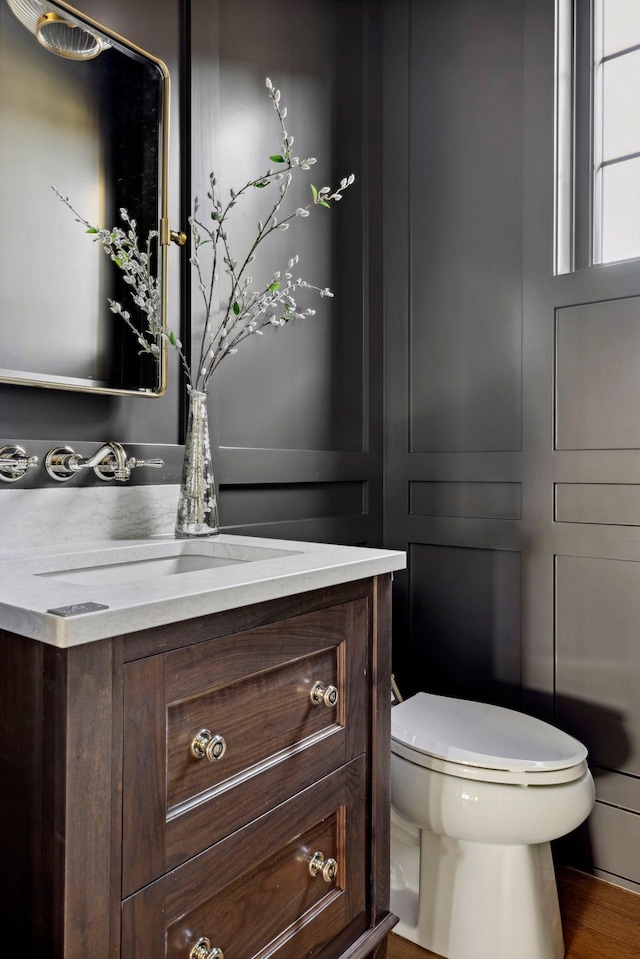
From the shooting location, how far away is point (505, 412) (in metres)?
1.77

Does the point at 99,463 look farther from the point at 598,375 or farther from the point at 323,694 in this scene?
the point at 598,375

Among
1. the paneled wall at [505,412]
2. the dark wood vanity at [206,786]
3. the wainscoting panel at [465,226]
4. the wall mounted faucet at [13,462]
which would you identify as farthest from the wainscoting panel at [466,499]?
the wall mounted faucet at [13,462]

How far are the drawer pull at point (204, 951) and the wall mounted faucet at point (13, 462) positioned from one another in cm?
71

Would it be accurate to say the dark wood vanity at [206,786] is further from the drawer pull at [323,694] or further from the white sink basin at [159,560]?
the white sink basin at [159,560]

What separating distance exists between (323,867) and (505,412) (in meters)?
1.21

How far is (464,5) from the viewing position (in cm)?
187

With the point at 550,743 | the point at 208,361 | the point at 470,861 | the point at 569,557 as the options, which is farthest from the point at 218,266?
Answer: the point at 470,861

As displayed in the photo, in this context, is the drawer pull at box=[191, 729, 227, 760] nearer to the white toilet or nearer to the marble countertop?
the marble countertop

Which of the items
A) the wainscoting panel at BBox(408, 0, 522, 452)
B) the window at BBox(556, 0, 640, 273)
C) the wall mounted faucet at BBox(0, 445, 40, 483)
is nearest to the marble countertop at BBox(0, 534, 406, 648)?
the wall mounted faucet at BBox(0, 445, 40, 483)

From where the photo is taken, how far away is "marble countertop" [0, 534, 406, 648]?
0.64 m

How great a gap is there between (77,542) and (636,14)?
1863 millimetres

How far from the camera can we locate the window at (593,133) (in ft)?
5.52

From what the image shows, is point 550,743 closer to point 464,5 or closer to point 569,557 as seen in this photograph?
point 569,557

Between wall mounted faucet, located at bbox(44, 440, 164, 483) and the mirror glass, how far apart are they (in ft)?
0.40
